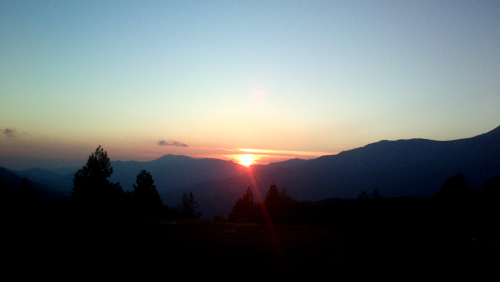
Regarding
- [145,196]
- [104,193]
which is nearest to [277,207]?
[145,196]

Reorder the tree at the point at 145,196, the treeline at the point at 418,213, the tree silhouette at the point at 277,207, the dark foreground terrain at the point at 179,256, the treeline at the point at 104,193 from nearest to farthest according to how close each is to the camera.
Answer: the dark foreground terrain at the point at 179,256
the treeline at the point at 418,213
the treeline at the point at 104,193
the tree at the point at 145,196
the tree silhouette at the point at 277,207

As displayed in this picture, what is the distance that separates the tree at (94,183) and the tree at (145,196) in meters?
5.72

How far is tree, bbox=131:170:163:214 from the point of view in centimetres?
4719

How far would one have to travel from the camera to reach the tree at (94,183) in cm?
3969

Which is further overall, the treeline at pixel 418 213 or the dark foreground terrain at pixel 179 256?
the treeline at pixel 418 213

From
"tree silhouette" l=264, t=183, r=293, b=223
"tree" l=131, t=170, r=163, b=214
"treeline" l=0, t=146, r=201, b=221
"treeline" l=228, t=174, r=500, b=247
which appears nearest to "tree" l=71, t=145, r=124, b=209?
"treeline" l=0, t=146, r=201, b=221

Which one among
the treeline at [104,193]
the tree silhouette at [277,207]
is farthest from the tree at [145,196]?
the tree silhouette at [277,207]

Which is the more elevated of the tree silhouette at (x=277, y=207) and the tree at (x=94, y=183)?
the tree at (x=94, y=183)

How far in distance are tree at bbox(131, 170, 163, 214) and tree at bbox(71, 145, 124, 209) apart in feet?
18.8

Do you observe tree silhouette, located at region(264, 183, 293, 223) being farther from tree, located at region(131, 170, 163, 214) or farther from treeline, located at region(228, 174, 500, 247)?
tree, located at region(131, 170, 163, 214)

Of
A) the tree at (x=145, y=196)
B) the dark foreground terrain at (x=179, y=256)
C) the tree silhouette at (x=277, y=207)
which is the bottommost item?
the tree silhouette at (x=277, y=207)

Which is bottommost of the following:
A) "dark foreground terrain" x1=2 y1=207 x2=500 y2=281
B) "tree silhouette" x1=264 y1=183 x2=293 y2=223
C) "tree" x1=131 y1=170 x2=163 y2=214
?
"tree silhouette" x1=264 y1=183 x2=293 y2=223

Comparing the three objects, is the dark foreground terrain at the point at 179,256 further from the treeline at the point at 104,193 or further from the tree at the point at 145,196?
the tree at the point at 145,196

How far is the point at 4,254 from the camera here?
7793 mm
